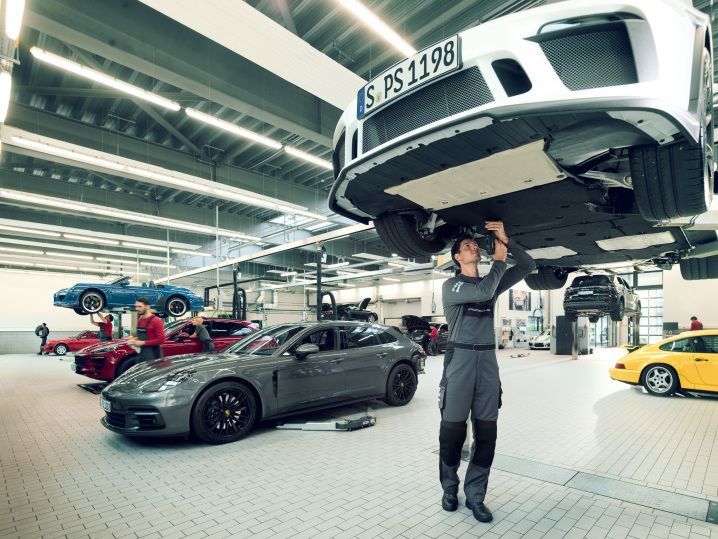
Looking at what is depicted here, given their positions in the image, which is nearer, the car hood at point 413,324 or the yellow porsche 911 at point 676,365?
the yellow porsche 911 at point 676,365

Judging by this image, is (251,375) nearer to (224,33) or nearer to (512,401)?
(224,33)

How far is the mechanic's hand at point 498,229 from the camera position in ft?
8.18

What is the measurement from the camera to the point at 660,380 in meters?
6.14

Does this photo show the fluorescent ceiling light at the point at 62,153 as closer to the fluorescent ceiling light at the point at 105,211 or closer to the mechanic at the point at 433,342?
the fluorescent ceiling light at the point at 105,211

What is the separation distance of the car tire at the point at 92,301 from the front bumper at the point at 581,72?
9.60 m

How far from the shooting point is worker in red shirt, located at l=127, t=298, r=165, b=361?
198 inches

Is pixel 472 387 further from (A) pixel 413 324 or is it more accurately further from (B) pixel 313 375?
(A) pixel 413 324

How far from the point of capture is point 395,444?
3602mm

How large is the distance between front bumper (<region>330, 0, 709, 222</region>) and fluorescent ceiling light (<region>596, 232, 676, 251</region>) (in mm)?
1827

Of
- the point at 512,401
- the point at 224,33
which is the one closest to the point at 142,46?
the point at 224,33

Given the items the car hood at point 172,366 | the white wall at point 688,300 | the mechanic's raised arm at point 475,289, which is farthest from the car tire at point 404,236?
the white wall at point 688,300

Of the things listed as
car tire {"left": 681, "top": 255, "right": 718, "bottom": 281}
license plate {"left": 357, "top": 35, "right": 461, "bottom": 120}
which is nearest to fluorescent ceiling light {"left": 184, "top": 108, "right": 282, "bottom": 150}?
license plate {"left": 357, "top": 35, "right": 461, "bottom": 120}

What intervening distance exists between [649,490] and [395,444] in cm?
186

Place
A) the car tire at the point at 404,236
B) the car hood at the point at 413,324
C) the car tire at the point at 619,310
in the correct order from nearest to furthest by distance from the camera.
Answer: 1. the car tire at the point at 404,236
2. the car tire at the point at 619,310
3. the car hood at the point at 413,324
